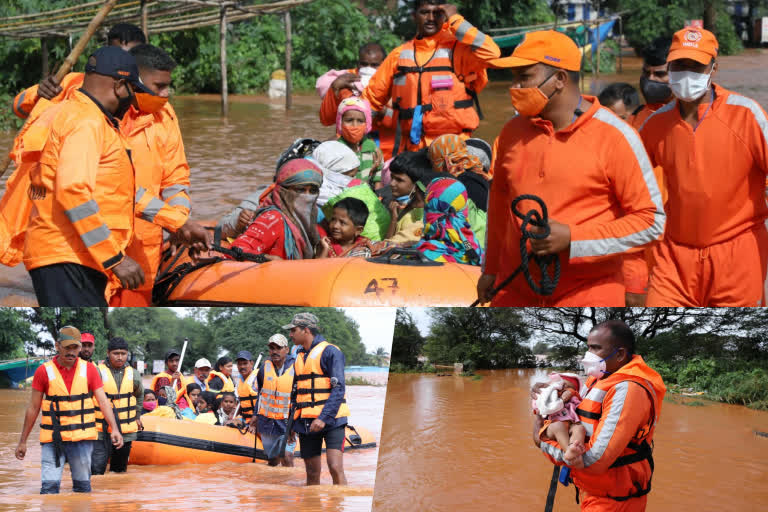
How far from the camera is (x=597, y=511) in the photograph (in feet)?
9.96

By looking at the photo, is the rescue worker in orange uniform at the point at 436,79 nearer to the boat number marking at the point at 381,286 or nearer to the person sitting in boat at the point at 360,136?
the person sitting in boat at the point at 360,136

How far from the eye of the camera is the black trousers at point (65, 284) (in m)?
4.66

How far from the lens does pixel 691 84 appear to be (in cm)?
473

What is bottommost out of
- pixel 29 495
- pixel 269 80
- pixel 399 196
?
pixel 29 495

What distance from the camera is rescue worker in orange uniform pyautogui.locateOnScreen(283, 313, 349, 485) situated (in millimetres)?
3764

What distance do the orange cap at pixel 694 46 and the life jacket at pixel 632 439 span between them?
207 centimetres

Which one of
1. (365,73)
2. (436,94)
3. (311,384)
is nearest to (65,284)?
(311,384)

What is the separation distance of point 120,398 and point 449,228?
2.38 meters

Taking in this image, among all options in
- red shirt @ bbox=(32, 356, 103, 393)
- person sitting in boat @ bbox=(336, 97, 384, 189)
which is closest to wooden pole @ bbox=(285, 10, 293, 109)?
person sitting in boat @ bbox=(336, 97, 384, 189)

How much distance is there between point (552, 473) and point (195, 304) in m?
3.19

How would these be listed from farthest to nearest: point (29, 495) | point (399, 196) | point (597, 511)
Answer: point (399, 196), point (29, 495), point (597, 511)

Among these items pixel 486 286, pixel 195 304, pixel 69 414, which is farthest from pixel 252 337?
pixel 195 304

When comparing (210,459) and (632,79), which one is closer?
(210,459)

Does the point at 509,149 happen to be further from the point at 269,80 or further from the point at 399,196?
the point at 269,80
